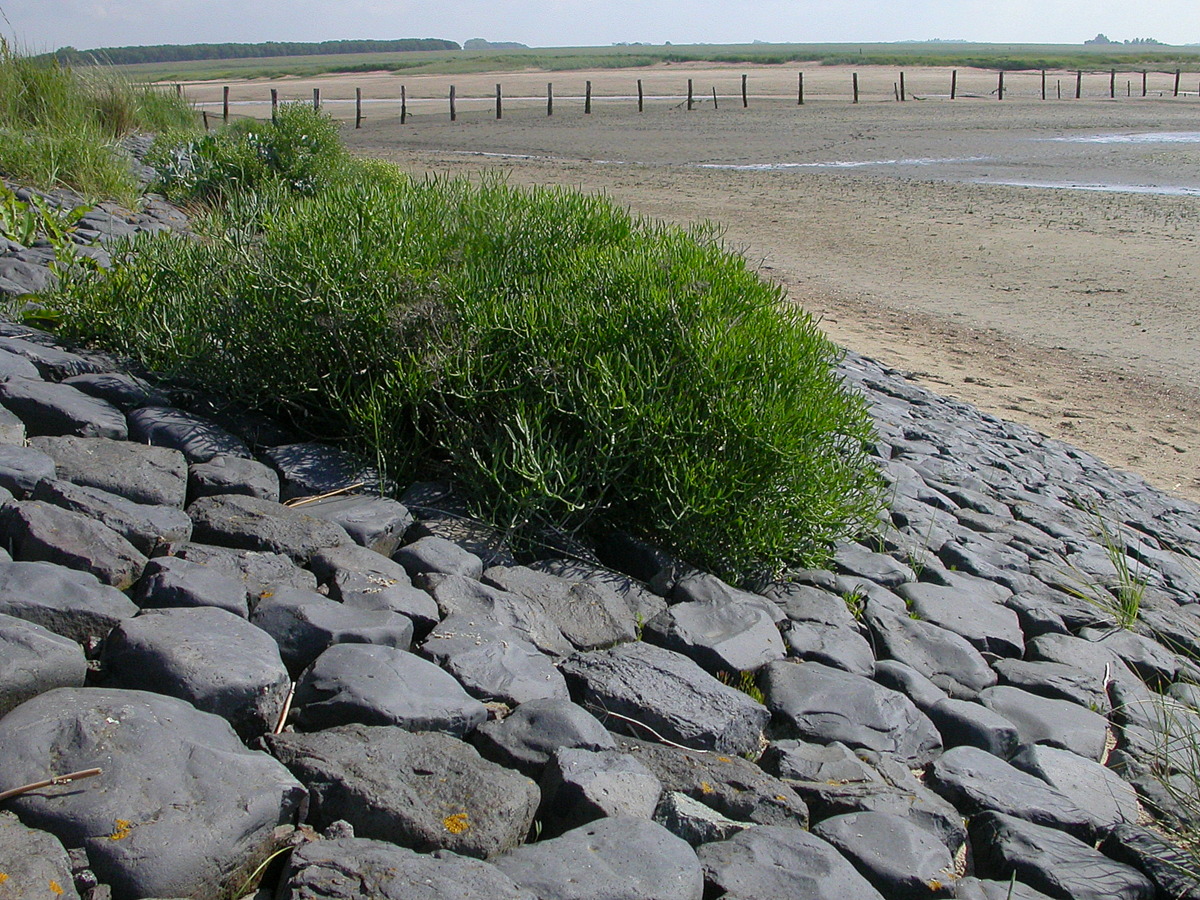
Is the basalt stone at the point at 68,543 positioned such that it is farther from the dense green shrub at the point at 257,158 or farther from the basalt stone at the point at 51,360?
the dense green shrub at the point at 257,158

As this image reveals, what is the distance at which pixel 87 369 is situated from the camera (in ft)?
13.3

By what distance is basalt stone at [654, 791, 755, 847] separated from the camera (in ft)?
7.84

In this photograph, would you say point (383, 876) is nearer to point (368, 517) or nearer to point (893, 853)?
point (893, 853)

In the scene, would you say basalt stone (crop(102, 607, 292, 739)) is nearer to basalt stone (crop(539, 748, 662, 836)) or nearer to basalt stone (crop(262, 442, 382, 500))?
basalt stone (crop(539, 748, 662, 836))

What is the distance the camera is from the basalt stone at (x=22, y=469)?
299 centimetres

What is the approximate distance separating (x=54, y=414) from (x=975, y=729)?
3125 mm

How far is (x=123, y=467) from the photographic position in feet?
10.8

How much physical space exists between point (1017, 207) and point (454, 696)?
17.1m

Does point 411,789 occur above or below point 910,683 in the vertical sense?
above

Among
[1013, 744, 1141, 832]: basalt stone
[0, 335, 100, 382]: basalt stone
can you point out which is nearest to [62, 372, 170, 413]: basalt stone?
[0, 335, 100, 382]: basalt stone

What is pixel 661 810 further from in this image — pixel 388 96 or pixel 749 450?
pixel 388 96

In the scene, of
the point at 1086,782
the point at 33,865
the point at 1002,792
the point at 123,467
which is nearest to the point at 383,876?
the point at 33,865

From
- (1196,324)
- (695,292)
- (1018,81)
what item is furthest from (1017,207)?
(1018,81)

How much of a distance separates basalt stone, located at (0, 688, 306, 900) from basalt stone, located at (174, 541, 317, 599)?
65 cm
